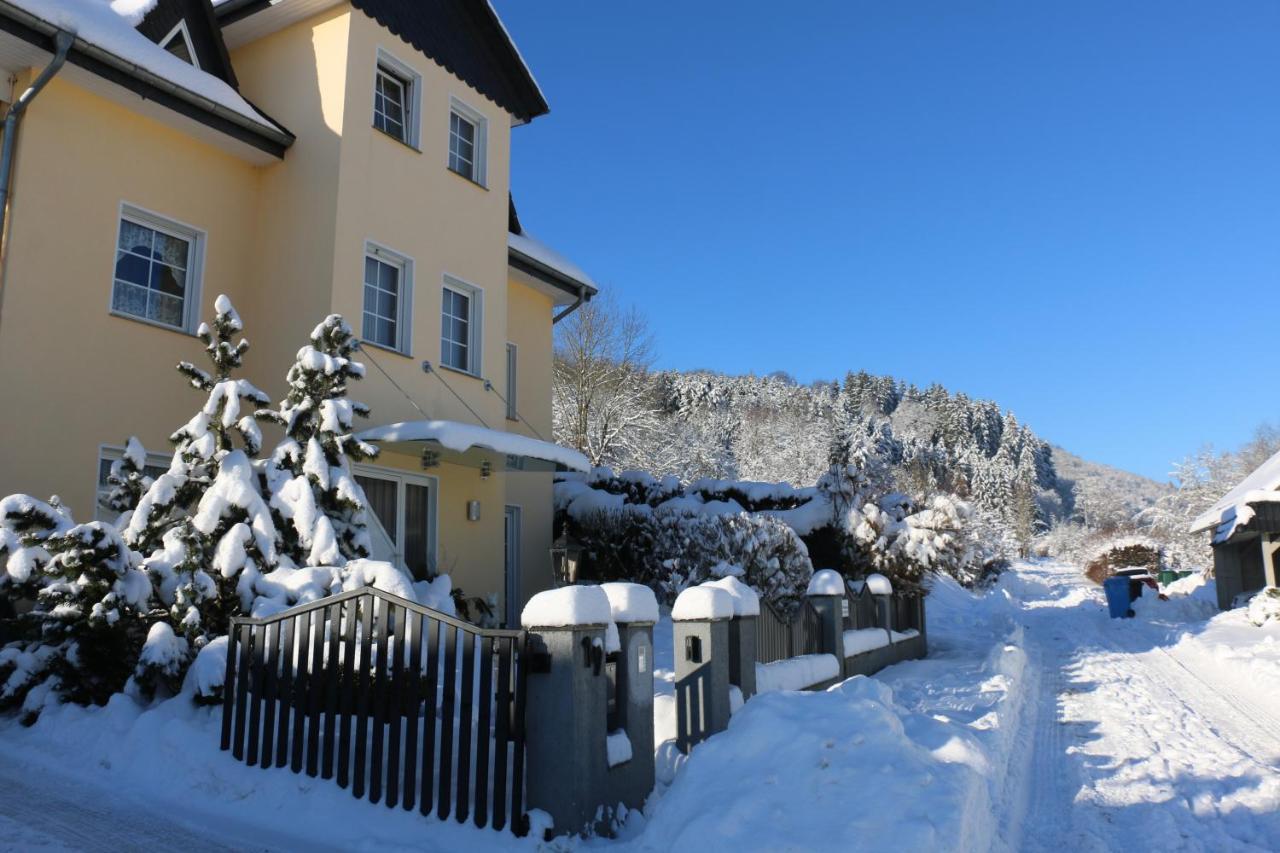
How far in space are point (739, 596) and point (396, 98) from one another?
8516mm

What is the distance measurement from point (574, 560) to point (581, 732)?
7.83 metres

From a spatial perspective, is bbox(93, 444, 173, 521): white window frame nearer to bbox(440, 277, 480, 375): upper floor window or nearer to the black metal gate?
the black metal gate

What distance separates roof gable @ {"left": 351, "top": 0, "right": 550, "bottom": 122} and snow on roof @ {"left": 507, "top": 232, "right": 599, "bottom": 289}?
1.99 meters

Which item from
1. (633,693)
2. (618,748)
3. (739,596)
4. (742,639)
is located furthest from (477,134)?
(618,748)

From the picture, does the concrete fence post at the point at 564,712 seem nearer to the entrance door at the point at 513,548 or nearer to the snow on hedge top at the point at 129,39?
the snow on hedge top at the point at 129,39

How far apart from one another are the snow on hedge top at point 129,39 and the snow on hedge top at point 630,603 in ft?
25.0

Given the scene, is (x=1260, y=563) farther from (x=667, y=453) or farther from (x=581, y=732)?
(x=581, y=732)

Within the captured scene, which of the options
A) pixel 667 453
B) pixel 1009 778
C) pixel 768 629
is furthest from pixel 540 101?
pixel 667 453

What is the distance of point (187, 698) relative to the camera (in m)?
6.73

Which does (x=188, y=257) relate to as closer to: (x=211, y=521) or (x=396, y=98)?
(x=396, y=98)

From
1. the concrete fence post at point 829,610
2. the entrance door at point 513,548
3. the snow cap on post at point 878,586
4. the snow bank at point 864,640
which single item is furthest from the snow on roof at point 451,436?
the snow cap on post at point 878,586

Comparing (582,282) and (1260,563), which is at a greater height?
(582,282)

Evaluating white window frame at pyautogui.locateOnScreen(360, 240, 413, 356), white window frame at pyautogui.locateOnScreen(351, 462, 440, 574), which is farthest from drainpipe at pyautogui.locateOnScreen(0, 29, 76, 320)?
white window frame at pyautogui.locateOnScreen(351, 462, 440, 574)

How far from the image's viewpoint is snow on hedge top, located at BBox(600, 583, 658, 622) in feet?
19.6
